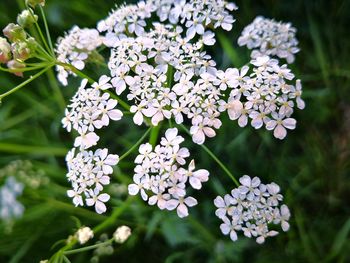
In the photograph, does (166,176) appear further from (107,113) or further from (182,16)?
(182,16)

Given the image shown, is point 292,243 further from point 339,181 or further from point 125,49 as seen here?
point 125,49

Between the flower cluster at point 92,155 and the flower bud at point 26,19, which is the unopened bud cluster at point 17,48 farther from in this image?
the flower cluster at point 92,155

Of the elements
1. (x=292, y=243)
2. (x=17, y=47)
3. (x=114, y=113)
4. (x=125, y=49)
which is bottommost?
(x=292, y=243)

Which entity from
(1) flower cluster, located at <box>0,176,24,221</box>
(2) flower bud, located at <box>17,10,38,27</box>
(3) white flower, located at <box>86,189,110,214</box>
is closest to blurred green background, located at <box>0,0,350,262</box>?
(1) flower cluster, located at <box>0,176,24,221</box>

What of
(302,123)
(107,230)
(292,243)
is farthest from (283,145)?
(107,230)

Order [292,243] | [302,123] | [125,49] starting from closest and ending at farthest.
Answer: [125,49]
[292,243]
[302,123]

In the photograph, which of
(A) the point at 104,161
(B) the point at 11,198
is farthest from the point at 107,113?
(B) the point at 11,198
